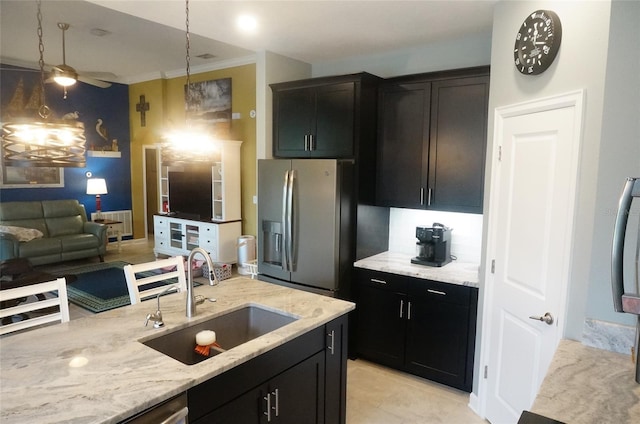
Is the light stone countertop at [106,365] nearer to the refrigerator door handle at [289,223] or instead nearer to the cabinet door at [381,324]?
the cabinet door at [381,324]

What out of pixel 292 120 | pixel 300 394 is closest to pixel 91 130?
pixel 292 120

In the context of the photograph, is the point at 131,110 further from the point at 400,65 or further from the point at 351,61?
the point at 400,65

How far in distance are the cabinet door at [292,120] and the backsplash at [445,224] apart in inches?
43.2

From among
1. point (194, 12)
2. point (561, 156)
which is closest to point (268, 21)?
point (194, 12)

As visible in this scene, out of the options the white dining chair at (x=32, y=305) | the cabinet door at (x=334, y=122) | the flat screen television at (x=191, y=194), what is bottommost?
the white dining chair at (x=32, y=305)

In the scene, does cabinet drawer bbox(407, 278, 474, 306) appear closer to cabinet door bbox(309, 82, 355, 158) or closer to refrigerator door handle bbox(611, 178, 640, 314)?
cabinet door bbox(309, 82, 355, 158)

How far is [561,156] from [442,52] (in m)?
1.96

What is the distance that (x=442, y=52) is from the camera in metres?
3.74

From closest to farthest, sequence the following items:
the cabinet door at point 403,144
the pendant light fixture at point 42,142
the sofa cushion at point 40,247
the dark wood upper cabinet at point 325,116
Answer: the pendant light fixture at point 42,142 < the cabinet door at point 403,144 < the dark wood upper cabinet at point 325,116 < the sofa cushion at point 40,247

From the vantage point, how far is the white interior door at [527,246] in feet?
6.97

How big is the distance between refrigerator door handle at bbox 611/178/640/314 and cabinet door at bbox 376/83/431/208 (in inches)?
87.9

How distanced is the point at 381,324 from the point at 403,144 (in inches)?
59.7

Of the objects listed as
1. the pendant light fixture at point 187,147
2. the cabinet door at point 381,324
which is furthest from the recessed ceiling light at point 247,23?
the cabinet door at point 381,324

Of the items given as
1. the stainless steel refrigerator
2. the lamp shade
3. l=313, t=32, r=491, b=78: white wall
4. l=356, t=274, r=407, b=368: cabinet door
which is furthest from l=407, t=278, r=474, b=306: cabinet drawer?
the lamp shade
